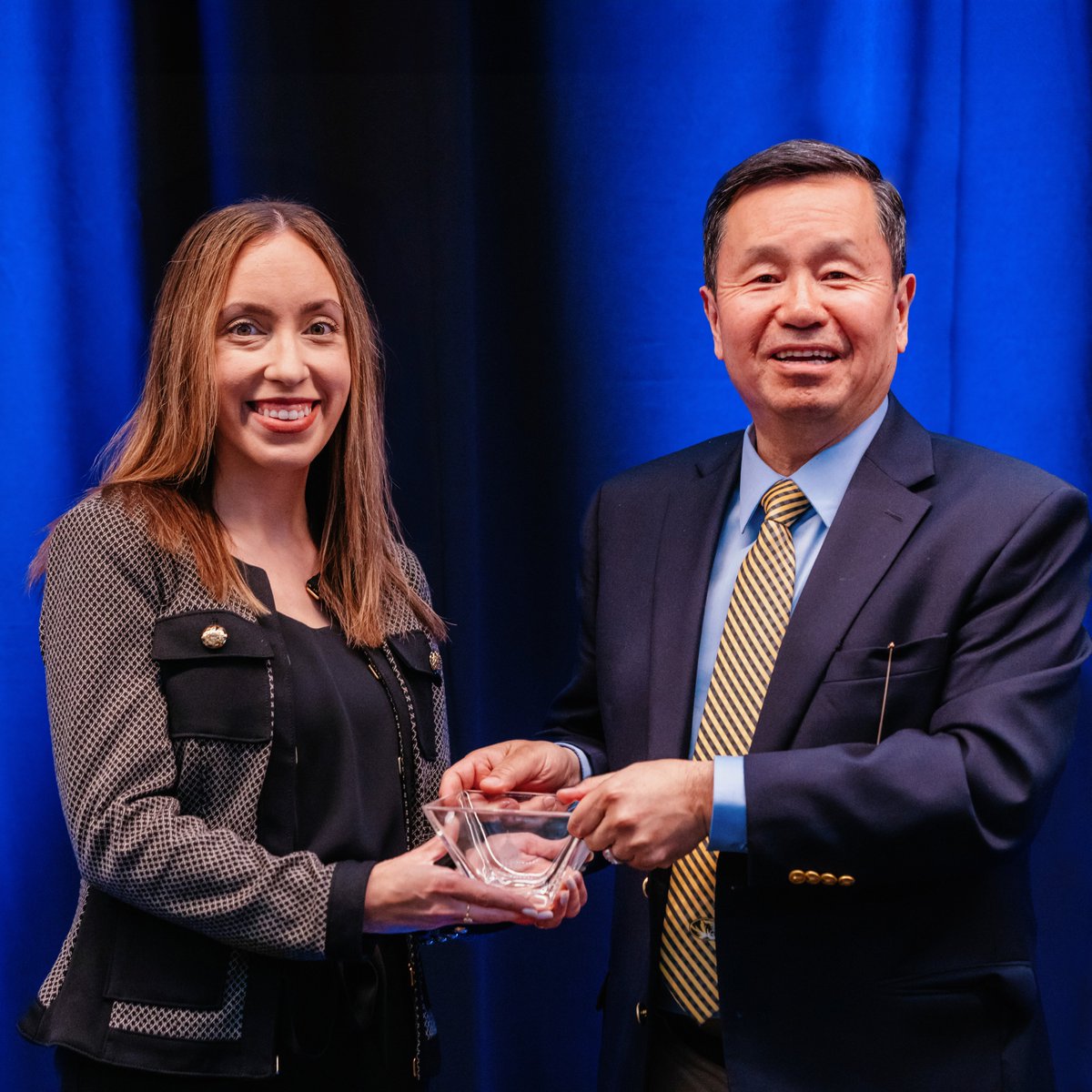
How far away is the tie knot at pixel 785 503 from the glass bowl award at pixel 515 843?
1.50 feet

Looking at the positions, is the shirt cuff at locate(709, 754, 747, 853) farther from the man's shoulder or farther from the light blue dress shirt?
the man's shoulder

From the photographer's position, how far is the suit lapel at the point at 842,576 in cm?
163

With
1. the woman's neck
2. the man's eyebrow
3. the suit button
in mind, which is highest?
the man's eyebrow

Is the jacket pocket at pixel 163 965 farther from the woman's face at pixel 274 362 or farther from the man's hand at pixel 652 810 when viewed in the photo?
the woman's face at pixel 274 362

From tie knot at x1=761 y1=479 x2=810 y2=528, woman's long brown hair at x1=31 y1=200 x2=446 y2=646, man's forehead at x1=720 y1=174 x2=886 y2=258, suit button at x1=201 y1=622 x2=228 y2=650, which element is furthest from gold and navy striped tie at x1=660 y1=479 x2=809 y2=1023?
suit button at x1=201 y1=622 x2=228 y2=650

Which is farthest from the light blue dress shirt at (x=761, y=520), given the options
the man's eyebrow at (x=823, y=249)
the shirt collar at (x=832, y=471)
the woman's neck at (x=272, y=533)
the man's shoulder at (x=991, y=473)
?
the woman's neck at (x=272, y=533)

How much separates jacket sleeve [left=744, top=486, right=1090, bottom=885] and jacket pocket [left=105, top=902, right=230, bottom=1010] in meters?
0.64

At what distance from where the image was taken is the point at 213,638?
1679 mm

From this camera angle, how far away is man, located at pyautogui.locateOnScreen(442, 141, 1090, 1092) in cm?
155

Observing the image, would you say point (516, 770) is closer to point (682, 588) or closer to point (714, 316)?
point (682, 588)

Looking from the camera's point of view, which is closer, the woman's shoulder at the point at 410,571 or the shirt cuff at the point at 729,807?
the shirt cuff at the point at 729,807

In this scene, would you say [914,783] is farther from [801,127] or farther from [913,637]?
[801,127]

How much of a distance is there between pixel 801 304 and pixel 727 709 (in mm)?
514

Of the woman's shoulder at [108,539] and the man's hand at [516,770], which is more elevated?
the woman's shoulder at [108,539]
